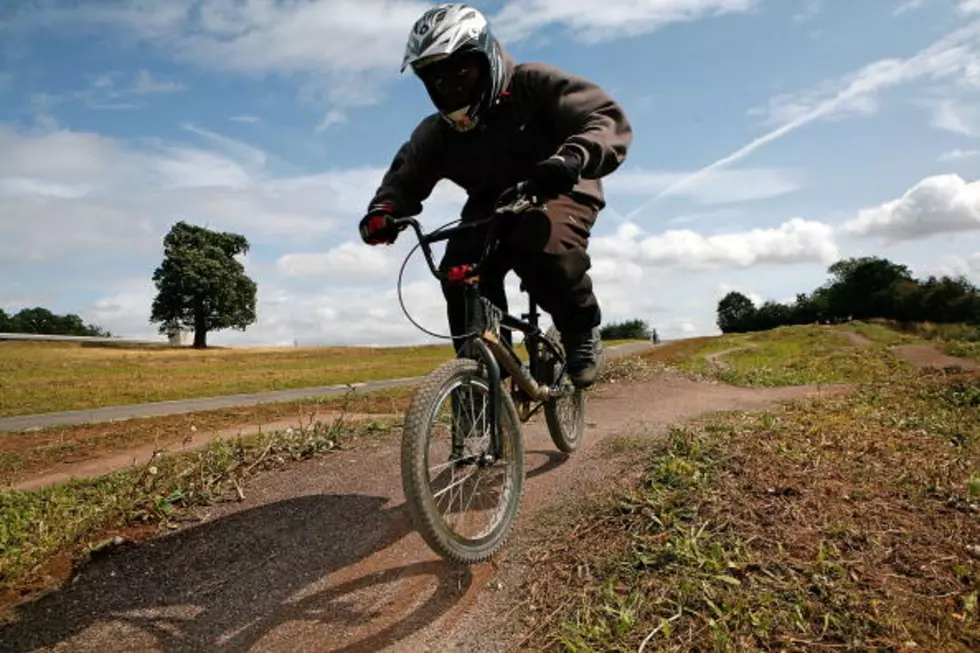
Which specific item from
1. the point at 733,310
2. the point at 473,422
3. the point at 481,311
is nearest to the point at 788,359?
the point at 481,311

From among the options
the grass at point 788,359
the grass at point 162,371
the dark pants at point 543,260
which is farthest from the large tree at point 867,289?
the dark pants at point 543,260

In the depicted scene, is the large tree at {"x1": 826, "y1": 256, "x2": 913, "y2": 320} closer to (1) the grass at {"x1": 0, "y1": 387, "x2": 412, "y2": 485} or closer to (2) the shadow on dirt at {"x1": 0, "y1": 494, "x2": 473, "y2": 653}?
(1) the grass at {"x1": 0, "y1": 387, "x2": 412, "y2": 485}

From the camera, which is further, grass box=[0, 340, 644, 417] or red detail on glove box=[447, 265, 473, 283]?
grass box=[0, 340, 644, 417]

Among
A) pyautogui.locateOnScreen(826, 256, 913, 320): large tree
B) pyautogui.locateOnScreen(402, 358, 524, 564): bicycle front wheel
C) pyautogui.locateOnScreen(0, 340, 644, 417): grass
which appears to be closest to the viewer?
pyautogui.locateOnScreen(402, 358, 524, 564): bicycle front wheel

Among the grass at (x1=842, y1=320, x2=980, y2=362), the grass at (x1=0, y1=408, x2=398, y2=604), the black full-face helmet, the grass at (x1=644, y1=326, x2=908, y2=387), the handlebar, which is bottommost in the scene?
the grass at (x1=0, y1=408, x2=398, y2=604)

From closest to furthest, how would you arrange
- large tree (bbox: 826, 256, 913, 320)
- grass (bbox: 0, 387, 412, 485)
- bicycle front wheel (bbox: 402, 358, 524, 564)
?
bicycle front wheel (bbox: 402, 358, 524, 564) → grass (bbox: 0, 387, 412, 485) → large tree (bbox: 826, 256, 913, 320)

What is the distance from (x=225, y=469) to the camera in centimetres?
604

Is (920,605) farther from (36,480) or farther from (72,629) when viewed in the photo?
(36,480)

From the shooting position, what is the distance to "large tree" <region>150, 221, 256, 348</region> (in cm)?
5650

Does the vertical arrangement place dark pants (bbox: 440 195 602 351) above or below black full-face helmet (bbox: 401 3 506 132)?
below

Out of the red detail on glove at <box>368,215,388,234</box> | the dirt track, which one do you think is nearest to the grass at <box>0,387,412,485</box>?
the dirt track

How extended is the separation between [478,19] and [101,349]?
4085 cm

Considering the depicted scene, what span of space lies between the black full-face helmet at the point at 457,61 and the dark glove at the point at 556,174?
859mm

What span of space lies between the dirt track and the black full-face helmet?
2814mm
